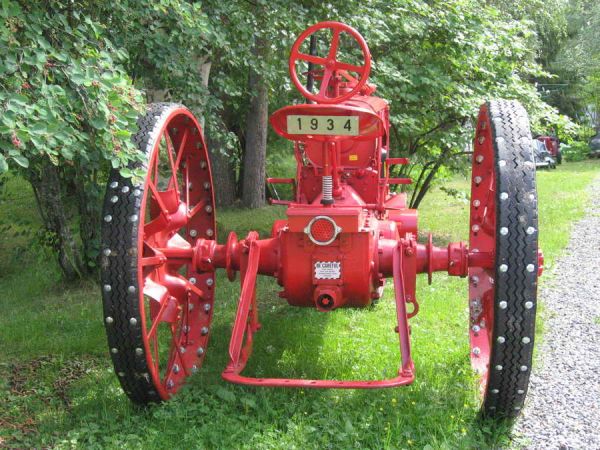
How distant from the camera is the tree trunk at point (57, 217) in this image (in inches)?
252

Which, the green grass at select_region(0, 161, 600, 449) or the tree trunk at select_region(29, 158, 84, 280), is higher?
the tree trunk at select_region(29, 158, 84, 280)

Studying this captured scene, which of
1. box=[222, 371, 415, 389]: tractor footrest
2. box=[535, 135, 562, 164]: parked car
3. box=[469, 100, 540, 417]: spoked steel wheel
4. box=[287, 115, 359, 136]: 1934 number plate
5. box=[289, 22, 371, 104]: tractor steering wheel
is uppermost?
box=[535, 135, 562, 164]: parked car

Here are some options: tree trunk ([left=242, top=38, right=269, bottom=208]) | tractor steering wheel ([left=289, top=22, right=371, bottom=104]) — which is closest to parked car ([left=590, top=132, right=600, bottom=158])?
tree trunk ([left=242, top=38, right=269, bottom=208])

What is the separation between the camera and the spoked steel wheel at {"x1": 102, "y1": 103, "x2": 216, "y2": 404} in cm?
333

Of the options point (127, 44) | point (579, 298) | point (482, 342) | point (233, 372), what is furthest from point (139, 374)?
point (579, 298)

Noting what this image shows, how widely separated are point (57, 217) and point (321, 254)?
3.82 metres

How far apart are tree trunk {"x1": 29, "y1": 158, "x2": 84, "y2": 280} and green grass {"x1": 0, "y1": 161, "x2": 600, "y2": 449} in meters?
0.37

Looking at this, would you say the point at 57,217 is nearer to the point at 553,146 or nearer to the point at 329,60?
the point at 329,60

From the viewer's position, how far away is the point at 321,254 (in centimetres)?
377

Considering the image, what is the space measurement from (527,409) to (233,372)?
1859mm

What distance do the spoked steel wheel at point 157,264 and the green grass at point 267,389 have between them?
282 mm

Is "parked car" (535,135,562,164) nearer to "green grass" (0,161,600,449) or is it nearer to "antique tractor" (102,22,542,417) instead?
"green grass" (0,161,600,449)

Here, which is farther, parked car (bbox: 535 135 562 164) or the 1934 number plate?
parked car (bbox: 535 135 562 164)

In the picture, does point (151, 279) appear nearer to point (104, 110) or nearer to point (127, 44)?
point (104, 110)
